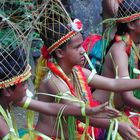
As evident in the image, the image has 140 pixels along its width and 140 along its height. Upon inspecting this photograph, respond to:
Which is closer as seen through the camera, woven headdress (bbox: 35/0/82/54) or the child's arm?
the child's arm

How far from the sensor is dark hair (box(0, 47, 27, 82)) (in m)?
3.14

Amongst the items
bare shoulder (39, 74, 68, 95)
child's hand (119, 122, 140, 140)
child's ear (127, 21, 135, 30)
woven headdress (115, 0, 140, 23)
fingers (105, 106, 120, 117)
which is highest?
woven headdress (115, 0, 140, 23)

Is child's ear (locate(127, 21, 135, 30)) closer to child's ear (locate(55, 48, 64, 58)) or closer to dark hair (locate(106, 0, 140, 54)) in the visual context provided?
dark hair (locate(106, 0, 140, 54))

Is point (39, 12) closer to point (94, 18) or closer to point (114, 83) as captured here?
point (114, 83)

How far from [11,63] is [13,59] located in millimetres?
26

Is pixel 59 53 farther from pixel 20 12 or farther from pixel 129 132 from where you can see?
pixel 20 12

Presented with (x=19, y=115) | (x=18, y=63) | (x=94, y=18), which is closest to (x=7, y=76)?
(x=18, y=63)

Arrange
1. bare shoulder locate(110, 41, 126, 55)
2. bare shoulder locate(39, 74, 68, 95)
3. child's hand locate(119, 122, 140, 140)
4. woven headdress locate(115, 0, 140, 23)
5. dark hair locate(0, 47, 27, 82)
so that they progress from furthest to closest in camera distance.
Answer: woven headdress locate(115, 0, 140, 23)
bare shoulder locate(110, 41, 126, 55)
bare shoulder locate(39, 74, 68, 95)
child's hand locate(119, 122, 140, 140)
dark hair locate(0, 47, 27, 82)

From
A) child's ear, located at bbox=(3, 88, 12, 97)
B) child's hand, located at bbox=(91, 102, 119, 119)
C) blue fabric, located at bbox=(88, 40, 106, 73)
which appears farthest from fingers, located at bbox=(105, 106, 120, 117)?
blue fabric, located at bbox=(88, 40, 106, 73)


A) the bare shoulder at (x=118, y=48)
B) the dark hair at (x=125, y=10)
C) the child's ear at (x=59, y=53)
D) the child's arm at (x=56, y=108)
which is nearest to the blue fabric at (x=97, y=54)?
the dark hair at (x=125, y=10)

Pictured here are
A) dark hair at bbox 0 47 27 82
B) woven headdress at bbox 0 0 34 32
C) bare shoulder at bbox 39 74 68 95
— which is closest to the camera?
dark hair at bbox 0 47 27 82

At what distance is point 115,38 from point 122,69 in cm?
30

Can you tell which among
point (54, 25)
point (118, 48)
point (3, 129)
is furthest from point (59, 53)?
point (3, 129)

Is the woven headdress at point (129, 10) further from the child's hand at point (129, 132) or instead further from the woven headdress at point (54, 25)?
the child's hand at point (129, 132)
